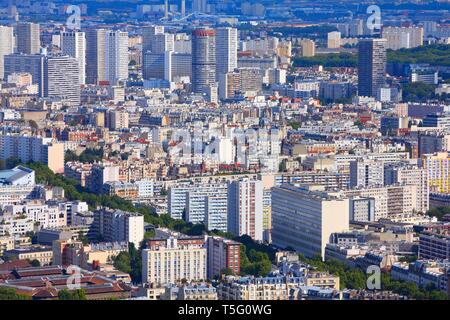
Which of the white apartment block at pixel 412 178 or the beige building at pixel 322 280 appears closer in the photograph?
the beige building at pixel 322 280

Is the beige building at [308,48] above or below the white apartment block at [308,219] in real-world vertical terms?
above

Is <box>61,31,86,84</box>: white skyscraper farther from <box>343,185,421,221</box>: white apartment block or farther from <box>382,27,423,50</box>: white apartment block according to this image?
<box>343,185,421,221</box>: white apartment block

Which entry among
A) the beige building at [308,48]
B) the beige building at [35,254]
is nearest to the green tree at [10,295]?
the beige building at [35,254]

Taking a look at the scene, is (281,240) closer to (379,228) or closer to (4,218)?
(379,228)

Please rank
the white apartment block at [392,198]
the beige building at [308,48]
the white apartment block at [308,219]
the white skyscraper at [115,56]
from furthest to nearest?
1. the beige building at [308,48]
2. the white skyscraper at [115,56]
3. the white apartment block at [392,198]
4. the white apartment block at [308,219]

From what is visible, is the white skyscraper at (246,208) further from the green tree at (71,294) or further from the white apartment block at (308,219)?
the green tree at (71,294)

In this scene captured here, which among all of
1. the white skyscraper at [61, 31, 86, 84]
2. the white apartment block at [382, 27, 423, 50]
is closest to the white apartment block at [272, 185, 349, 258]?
the white skyscraper at [61, 31, 86, 84]

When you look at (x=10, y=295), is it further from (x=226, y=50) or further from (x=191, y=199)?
(x=226, y=50)

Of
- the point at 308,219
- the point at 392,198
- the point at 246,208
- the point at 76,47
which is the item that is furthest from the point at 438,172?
the point at 76,47
